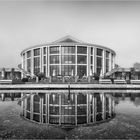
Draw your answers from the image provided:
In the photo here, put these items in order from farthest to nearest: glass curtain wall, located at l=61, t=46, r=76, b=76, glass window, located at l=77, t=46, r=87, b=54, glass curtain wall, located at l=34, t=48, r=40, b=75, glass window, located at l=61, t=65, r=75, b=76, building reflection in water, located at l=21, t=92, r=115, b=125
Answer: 1. glass curtain wall, located at l=34, t=48, r=40, b=75
2. glass window, located at l=77, t=46, r=87, b=54
3. glass curtain wall, located at l=61, t=46, r=76, b=76
4. glass window, located at l=61, t=65, r=75, b=76
5. building reflection in water, located at l=21, t=92, r=115, b=125

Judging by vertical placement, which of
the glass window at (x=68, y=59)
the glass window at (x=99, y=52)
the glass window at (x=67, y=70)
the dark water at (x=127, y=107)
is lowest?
the dark water at (x=127, y=107)

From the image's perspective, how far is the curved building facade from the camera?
163ft

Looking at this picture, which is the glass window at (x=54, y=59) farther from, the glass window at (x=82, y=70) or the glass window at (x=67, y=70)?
the glass window at (x=82, y=70)

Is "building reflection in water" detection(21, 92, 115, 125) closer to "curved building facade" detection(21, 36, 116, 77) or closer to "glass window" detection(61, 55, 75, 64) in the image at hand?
"curved building facade" detection(21, 36, 116, 77)

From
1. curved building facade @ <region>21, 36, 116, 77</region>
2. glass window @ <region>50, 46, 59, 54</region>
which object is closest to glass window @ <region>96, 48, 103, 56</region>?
curved building facade @ <region>21, 36, 116, 77</region>

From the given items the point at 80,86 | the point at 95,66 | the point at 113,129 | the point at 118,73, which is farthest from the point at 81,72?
the point at 113,129

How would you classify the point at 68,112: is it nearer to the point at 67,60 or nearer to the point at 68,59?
the point at 67,60

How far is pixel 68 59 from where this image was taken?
50062 millimetres

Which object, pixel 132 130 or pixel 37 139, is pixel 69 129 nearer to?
pixel 37 139

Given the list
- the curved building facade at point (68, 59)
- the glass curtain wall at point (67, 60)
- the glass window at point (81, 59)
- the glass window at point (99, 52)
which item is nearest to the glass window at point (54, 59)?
the curved building facade at point (68, 59)

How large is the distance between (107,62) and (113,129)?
178 ft

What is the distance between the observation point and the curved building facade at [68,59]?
49.5 m

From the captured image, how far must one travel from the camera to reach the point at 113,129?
21.6ft


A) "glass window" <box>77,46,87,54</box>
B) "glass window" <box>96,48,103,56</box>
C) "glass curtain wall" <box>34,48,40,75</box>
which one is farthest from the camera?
"glass window" <box>96,48,103,56</box>
